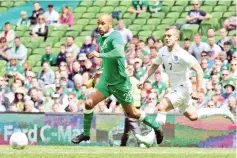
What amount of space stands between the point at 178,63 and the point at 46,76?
22.6ft

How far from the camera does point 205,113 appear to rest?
16203mm

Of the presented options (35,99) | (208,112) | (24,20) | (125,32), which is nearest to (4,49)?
(24,20)

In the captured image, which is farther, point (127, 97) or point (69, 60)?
point (69, 60)

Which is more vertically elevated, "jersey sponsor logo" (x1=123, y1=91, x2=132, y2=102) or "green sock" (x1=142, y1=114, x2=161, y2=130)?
"jersey sponsor logo" (x1=123, y1=91, x2=132, y2=102)

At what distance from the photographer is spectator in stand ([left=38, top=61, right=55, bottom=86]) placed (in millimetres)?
21453

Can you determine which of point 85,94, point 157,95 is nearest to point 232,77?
point 157,95

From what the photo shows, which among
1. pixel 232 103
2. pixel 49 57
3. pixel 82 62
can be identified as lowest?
pixel 232 103

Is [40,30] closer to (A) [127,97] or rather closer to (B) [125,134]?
(B) [125,134]

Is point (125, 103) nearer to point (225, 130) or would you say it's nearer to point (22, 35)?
point (225, 130)

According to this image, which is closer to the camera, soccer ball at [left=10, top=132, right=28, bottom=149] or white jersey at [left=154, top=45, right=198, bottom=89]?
soccer ball at [left=10, top=132, right=28, bottom=149]

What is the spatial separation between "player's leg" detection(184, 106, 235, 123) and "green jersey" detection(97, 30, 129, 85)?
5.06ft

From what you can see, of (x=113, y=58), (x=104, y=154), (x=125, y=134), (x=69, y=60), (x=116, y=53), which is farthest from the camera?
(x=69, y=60)

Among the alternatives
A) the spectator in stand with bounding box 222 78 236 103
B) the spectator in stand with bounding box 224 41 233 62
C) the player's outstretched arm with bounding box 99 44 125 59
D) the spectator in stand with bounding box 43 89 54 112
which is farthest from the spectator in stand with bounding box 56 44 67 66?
the player's outstretched arm with bounding box 99 44 125 59

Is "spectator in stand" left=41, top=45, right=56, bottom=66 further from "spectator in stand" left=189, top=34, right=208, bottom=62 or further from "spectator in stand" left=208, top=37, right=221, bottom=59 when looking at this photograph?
"spectator in stand" left=208, top=37, right=221, bottom=59
